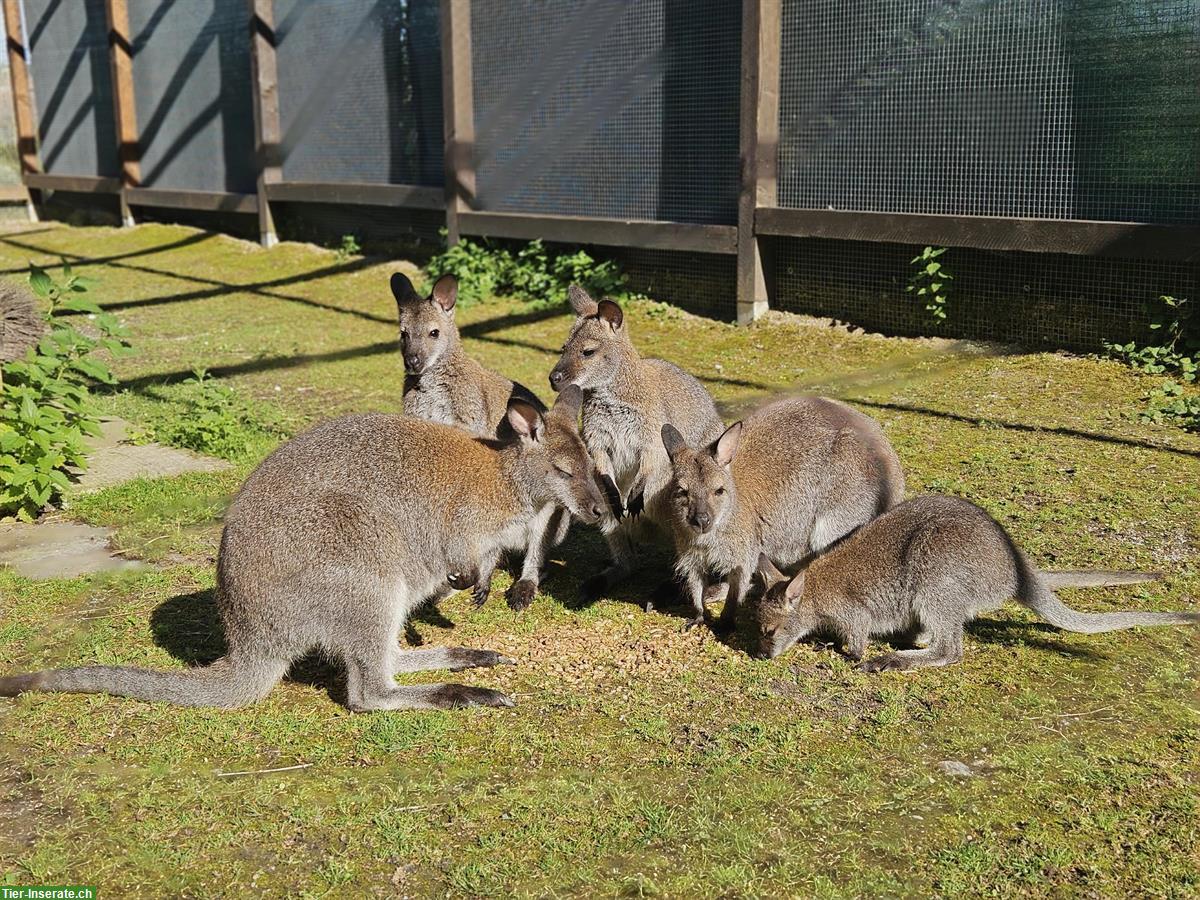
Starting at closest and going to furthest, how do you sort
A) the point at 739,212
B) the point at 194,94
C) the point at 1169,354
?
1. the point at 1169,354
2. the point at 739,212
3. the point at 194,94

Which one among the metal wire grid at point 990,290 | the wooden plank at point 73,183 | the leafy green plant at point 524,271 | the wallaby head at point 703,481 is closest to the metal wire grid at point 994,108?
the metal wire grid at point 990,290

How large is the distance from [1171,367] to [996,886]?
4.42 metres

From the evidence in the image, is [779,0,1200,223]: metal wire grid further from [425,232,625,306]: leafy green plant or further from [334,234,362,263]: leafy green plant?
[334,234,362,263]: leafy green plant

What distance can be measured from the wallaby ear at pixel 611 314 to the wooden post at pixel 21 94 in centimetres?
1392

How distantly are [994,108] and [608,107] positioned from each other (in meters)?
2.96

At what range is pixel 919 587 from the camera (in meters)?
3.49

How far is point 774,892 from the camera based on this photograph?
7.94 feet

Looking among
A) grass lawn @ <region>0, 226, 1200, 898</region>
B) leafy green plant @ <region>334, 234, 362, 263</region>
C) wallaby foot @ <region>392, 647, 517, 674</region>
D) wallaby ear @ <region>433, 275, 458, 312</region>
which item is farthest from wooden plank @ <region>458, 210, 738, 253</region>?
wallaby foot @ <region>392, 647, 517, 674</region>

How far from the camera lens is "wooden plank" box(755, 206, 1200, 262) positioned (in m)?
5.95

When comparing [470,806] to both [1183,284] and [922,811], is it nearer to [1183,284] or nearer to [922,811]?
[922,811]

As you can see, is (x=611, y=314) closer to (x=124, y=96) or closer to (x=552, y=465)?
(x=552, y=465)

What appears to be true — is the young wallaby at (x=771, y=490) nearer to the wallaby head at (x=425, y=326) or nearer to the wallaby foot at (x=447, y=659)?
the wallaby foot at (x=447, y=659)

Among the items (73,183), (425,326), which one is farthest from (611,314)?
(73,183)

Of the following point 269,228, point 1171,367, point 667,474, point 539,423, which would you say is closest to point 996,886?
point 539,423
